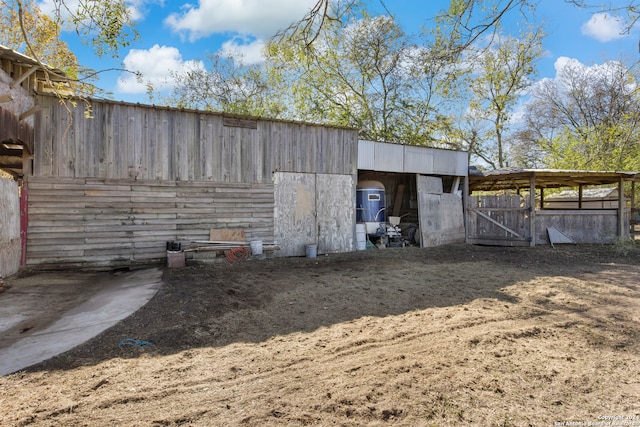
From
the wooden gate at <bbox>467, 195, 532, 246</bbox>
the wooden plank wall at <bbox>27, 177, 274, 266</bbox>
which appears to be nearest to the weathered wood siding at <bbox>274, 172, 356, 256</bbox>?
the wooden plank wall at <bbox>27, 177, 274, 266</bbox>

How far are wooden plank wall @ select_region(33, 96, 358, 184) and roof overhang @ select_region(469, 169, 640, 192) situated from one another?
5.82 metres

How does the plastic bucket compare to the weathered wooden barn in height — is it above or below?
below

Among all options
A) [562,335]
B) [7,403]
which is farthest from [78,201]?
[562,335]

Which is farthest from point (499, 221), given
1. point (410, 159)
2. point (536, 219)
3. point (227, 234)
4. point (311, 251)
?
point (227, 234)

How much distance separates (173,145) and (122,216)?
6.32 feet

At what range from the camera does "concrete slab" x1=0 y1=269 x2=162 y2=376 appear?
3699mm

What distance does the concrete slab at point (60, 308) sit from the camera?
146 inches

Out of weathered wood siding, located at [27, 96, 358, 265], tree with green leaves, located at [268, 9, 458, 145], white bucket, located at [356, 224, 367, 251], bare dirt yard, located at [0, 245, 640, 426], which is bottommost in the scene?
bare dirt yard, located at [0, 245, 640, 426]

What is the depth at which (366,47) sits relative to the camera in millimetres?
18188

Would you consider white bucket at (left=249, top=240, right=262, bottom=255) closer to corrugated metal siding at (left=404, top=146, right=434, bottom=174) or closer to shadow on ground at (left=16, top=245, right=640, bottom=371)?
shadow on ground at (left=16, top=245, right=640, bottom=371)

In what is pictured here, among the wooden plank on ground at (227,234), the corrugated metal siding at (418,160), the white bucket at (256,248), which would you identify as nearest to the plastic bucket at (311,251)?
the white bucket at (256,248)

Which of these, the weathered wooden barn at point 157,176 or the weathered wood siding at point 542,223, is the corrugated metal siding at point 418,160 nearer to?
the weathered wooden barn at point 157,176

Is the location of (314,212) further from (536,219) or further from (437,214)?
(536,219)

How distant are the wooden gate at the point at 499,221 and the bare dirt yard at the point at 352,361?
600cm
